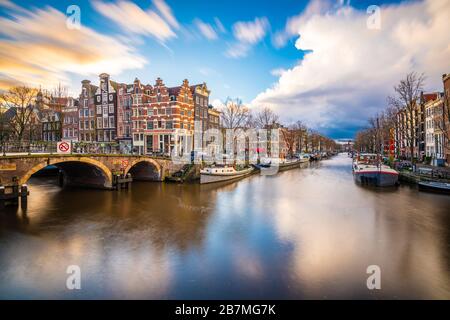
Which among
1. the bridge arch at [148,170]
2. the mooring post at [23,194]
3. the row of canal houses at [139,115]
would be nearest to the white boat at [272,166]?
the row of canal houses at [139,115]

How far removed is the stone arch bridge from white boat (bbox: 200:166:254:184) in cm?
471

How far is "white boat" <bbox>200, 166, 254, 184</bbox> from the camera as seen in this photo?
33.6 metres

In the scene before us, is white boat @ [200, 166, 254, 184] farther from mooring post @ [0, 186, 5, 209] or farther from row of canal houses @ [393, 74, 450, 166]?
row of canal houses @ [393, 74, 450, 166]

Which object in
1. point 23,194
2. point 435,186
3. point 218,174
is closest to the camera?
point 23,194

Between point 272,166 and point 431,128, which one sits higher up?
point 431,128

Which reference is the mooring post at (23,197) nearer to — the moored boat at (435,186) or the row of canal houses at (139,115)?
the row of canal houses at (139,115)

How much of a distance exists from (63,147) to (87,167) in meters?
5.73

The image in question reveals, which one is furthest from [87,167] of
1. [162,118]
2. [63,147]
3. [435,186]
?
[435,186]

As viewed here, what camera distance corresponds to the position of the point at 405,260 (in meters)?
11.3

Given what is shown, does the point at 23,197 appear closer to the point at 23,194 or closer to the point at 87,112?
the point at 23,194

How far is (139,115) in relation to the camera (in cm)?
4834
